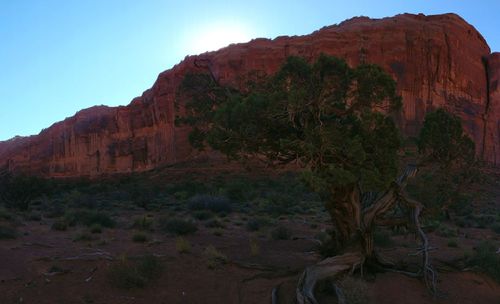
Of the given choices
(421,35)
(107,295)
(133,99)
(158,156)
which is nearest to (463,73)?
(421,35)

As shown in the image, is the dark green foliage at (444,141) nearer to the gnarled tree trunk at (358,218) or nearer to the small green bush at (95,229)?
the gnarled tree trunk at (358,218)

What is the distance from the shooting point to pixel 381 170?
1011 cm

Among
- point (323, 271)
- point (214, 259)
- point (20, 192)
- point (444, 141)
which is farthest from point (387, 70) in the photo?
point (323, 271)

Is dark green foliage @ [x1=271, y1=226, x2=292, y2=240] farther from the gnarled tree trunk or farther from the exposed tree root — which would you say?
the exposed tree root

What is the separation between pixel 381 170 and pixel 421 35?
5998cm

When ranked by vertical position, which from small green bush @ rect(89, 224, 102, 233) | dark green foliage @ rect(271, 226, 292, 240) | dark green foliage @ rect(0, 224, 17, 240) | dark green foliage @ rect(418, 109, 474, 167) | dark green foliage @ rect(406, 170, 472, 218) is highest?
dark green foliage @ rect(418, 109, 474, 167)

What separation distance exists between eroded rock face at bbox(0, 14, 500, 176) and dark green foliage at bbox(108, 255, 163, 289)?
4773cm

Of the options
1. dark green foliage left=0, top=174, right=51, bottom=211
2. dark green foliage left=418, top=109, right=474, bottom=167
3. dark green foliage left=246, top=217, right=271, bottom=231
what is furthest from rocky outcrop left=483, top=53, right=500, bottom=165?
dark green foliage left=418, top=109, right=474, bottom=167

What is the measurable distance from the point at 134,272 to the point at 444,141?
23.6 ft

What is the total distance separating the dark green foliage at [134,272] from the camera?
9.34 meters

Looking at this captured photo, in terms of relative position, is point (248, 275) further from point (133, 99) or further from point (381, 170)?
point (133, 99)

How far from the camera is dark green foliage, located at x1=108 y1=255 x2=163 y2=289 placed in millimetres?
9344

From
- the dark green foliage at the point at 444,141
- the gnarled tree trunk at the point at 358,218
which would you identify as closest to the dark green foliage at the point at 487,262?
the gnarled tree trunk at the point at 358,218

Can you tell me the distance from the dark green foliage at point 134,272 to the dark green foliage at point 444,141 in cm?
646
